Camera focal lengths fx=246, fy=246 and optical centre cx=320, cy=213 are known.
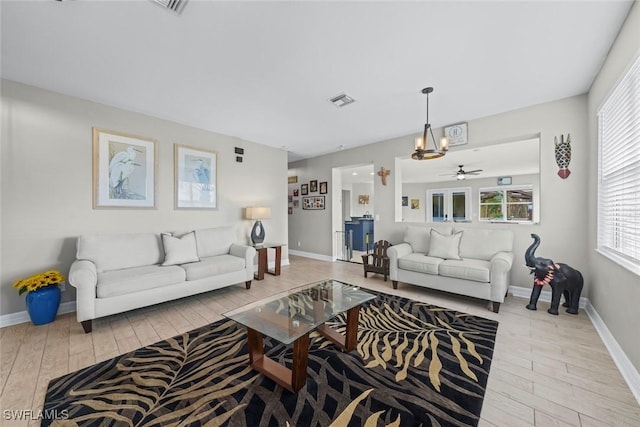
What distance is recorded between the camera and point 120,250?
3.10 m

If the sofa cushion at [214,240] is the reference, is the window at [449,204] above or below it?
above

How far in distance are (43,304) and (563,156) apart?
6323 millimetres

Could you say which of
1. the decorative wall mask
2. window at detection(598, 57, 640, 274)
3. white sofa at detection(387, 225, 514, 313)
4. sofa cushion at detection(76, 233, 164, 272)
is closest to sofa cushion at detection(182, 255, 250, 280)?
sofa cushion at detection(76, 233, 164, 272)

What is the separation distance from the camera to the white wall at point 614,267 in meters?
1.75

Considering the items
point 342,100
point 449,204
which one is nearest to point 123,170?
point 342,100

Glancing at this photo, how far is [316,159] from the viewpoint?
6.36m

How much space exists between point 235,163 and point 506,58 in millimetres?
4225

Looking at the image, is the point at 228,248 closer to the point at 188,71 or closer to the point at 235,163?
the point at 235,163

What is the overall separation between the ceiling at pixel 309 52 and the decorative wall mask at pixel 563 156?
594mm

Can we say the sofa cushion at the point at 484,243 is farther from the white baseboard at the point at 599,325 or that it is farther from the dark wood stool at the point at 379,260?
the dark wood stool at the point at 379,260

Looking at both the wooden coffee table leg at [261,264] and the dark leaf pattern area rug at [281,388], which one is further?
the wooden coffee table leg at [261,264]

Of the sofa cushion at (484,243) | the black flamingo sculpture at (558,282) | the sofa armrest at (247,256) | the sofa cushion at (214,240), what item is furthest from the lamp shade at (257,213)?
the black flamingo sculpture at (558,282)

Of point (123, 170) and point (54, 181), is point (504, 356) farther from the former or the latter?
point (54, 181)

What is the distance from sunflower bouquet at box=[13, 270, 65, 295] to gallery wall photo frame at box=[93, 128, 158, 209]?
93cm
